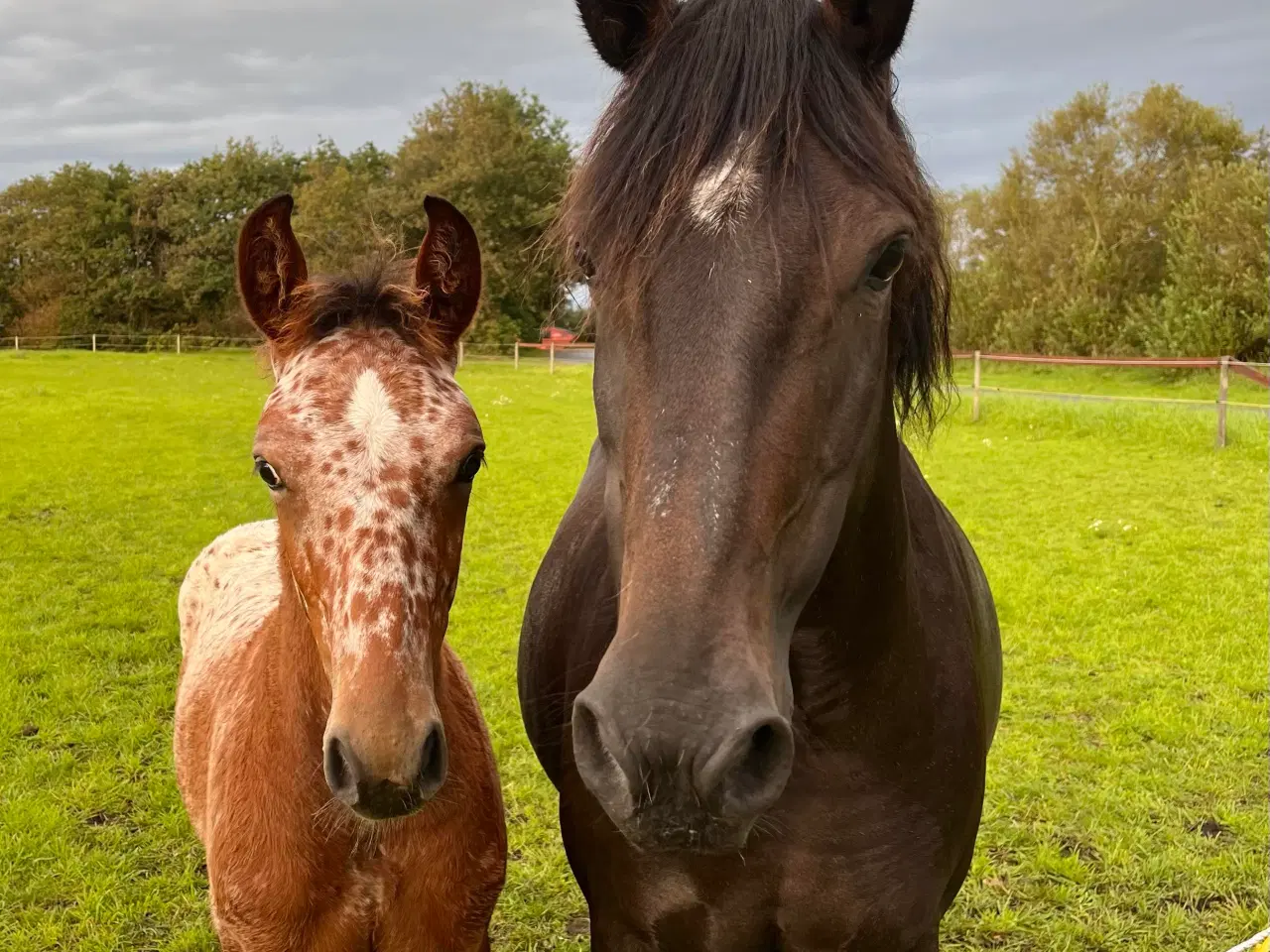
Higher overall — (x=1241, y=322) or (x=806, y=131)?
(x=1241, y=322)

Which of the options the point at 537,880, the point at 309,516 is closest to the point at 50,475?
the point at 537,880

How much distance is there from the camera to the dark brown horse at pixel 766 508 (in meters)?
1.27

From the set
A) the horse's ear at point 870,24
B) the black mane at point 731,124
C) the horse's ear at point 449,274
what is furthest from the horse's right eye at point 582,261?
the horse's ear at point 449,274

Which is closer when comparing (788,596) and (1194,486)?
(788,596)

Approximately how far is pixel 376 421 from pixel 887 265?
3.99ft

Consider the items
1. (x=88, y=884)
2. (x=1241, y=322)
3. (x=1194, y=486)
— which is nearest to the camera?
(x=88, y=884)

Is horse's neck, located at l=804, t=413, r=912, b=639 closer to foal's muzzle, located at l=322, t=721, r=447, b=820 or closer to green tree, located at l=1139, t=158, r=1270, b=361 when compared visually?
foal's muzzle, located at l=322, t=721, r=447, b=820

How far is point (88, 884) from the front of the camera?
395 centimetres

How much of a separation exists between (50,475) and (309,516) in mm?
11932

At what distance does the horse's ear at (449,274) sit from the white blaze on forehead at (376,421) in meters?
0.45

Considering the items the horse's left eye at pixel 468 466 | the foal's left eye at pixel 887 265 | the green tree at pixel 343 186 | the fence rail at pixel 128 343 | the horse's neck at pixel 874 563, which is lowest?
the horse's neck at pixel 874 563

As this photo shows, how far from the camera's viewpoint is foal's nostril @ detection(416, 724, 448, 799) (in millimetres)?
1973

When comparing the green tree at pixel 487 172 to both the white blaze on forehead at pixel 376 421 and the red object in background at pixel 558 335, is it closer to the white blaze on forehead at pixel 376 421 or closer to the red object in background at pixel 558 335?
the red object in background at pixel 558 335

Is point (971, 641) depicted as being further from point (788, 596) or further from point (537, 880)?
point (537, 880)
